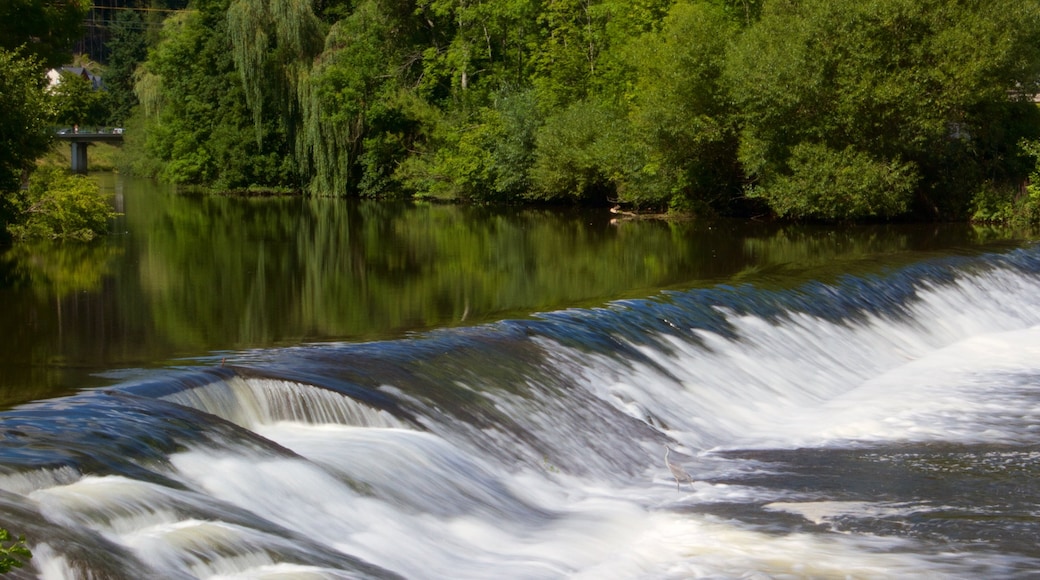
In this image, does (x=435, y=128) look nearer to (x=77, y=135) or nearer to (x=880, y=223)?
(x=880, y=223)

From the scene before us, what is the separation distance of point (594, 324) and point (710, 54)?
70.5 ft

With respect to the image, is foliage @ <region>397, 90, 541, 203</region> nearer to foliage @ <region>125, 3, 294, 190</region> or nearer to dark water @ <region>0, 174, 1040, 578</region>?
foliage @ <region>125, 3, 294, 190</region>

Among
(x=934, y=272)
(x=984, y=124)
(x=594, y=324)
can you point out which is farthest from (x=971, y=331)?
(x=984, y=124)

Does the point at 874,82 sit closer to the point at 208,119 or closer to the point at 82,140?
the point at 208,119

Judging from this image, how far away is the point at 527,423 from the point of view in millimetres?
10750

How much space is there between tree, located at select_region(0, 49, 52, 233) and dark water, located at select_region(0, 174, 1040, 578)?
12.6 ft

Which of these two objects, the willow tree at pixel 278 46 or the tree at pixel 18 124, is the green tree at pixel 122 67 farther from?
the tree at pixel 18 124

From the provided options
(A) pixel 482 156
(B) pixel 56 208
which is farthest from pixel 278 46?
(B) pixel 56 208

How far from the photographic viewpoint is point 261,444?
8.37 meters

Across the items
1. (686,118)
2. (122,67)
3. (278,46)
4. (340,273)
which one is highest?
(122,67)

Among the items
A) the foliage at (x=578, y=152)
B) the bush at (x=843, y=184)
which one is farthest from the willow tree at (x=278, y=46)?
the bush at (x=843, y=184)

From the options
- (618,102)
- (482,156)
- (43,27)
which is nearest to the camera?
(43,27)

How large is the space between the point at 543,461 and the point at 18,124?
17.9 meters

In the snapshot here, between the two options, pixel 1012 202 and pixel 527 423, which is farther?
pixel 1012 202
